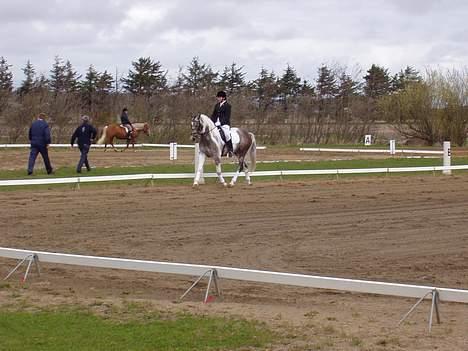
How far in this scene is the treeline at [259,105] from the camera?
5097cm

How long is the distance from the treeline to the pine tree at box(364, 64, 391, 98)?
45cm

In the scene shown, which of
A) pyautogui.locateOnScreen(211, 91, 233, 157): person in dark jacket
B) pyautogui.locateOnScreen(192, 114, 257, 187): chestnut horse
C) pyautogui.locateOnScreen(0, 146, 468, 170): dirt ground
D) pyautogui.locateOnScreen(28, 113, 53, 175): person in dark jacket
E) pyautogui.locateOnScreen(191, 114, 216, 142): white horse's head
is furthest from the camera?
pyautogui.locateOnScreen(0, 146, 468, 170): dirt ground

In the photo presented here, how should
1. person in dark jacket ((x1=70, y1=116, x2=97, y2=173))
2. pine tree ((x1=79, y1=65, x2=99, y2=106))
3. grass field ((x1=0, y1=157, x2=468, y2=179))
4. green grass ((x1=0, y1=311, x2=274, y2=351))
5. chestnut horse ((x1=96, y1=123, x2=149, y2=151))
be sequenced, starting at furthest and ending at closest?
pine tree ((x1=79, y1=65, x2=99, y2=106)) < chestnut horse ((x1=96, y1=123, x2=149, y2=151)) < person in dark jacket ((x1=70, y1=116, x2=97, y2=173)) < grass field ((x1=0, y1=157, x2=468, y2=179)) < green grass ((x1=0, y1=311, x2=274, y2=351))

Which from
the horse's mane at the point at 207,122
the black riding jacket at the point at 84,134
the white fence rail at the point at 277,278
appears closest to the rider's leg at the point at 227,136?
the horse's mane at the point at 207,122

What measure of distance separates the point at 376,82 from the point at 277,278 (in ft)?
214

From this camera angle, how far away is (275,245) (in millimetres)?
13055

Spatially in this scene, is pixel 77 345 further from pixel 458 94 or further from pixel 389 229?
pixel 458 94

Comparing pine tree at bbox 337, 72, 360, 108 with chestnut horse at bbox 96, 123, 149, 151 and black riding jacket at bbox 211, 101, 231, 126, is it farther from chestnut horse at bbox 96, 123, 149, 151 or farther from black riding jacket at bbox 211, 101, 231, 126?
black riding jacket at bbox 211, 101, 231, 126

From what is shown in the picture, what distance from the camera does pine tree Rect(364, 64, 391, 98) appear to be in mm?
67312

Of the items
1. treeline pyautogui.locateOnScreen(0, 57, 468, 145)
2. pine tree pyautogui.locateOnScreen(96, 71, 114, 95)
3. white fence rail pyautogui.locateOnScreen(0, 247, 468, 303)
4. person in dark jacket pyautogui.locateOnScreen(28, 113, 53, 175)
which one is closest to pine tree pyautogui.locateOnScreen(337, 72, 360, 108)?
treeline pyautogui.locateOnScreen(0, 57, 468, 145)

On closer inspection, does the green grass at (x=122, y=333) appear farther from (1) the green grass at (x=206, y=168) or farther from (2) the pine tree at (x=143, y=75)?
(2) the pine tree at (x=143, y=75)

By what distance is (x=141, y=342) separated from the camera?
761cm

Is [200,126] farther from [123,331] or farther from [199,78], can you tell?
[199,78]

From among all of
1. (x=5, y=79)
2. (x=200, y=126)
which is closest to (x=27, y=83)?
(x=5, y=79)
